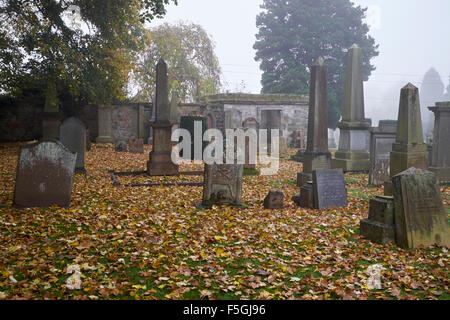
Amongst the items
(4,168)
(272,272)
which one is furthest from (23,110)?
(272,272)

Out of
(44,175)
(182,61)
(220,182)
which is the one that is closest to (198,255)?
(220,182)

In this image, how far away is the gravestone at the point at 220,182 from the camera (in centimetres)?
823

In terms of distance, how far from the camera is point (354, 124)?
14.5 m

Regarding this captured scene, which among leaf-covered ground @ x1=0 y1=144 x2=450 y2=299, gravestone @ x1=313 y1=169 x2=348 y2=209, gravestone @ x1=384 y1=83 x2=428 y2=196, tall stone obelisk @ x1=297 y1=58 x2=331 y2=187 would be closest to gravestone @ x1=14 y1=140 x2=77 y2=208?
leaf-covered ground @ x1=0 y1=144 x2=450 y2=299

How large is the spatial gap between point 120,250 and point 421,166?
671cm

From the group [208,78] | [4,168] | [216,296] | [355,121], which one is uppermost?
[208,78]

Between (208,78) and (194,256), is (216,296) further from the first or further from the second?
(208,78)

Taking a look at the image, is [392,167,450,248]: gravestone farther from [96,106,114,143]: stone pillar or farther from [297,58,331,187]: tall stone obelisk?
[96,106,114,143]: stone pillar

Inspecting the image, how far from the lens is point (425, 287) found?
14.6ft

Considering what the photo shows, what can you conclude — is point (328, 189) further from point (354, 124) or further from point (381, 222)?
point (354, 124)

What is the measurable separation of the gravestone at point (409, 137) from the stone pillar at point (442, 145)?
336 cm

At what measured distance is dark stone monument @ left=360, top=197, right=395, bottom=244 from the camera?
5930 millimetres

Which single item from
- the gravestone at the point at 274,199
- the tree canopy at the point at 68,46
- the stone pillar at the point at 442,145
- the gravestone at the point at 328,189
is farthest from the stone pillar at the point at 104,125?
the stone pillar at the point at 442,145

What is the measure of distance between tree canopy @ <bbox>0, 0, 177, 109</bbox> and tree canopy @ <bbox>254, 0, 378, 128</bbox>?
17.9 metres
